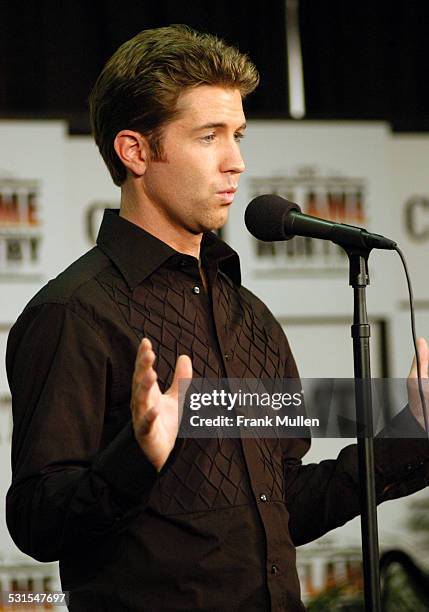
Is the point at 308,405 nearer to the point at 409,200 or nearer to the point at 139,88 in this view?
the point at 139,88

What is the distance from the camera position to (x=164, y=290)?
5.58 ft

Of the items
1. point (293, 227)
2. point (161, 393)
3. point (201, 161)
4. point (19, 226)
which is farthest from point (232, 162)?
point (19, 226)

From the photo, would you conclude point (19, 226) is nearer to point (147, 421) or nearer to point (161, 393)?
point (161, 393)

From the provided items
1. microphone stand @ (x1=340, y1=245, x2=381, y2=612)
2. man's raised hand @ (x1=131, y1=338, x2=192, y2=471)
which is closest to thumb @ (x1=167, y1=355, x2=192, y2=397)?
man's raised hand @ (x1=131, y1=338, x2=192, y2=471)

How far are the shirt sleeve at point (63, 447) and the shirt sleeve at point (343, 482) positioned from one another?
0.38 m

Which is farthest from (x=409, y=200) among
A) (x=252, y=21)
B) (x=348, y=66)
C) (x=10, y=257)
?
(x=10, y=257)

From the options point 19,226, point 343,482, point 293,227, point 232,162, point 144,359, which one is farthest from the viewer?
point 19,226

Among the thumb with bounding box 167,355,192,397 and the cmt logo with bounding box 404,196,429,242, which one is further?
the cmt logo with bounding box 404,196,429,242

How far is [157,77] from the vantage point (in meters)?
1.72

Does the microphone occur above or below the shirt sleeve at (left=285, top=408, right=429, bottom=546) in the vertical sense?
above

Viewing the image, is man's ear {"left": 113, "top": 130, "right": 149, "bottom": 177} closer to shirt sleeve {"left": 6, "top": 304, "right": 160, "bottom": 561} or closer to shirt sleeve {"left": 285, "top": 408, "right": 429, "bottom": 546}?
shirt sleeve {"left": 6, "top": 304, "right": 160, "bottom": 561}

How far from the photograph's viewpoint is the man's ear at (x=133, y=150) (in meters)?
1.75

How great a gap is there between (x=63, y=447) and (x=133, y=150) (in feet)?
1.68

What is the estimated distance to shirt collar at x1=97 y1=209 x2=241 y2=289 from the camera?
5.54 ft
